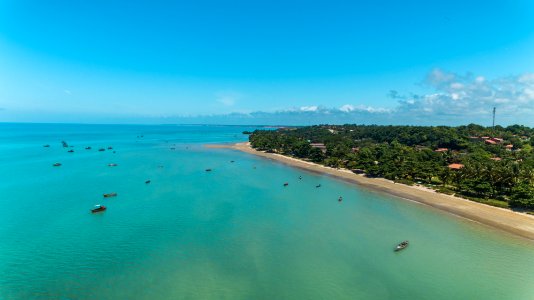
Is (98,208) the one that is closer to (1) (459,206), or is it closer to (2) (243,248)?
(2) (243,248)

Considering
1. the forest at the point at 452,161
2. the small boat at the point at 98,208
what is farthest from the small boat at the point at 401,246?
the small boat at the point at 98,208

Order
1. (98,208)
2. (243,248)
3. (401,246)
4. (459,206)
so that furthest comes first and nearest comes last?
1. (459,206)
2. (98,208)
3. (401,246)
4. (243,248)

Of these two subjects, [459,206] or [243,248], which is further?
[459,206]

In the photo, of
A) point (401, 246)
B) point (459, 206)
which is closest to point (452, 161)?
point (459, 206)

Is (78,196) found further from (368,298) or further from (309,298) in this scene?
(368,298)

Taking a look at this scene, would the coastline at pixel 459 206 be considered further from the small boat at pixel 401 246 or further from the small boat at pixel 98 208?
the small boat at pixel 98 208

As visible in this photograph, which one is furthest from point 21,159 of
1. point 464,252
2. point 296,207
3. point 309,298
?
point 464,252

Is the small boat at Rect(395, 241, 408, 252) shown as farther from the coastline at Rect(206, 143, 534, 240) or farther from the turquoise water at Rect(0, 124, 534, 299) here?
the coastline at Rect(206, 143, 534, 240)
